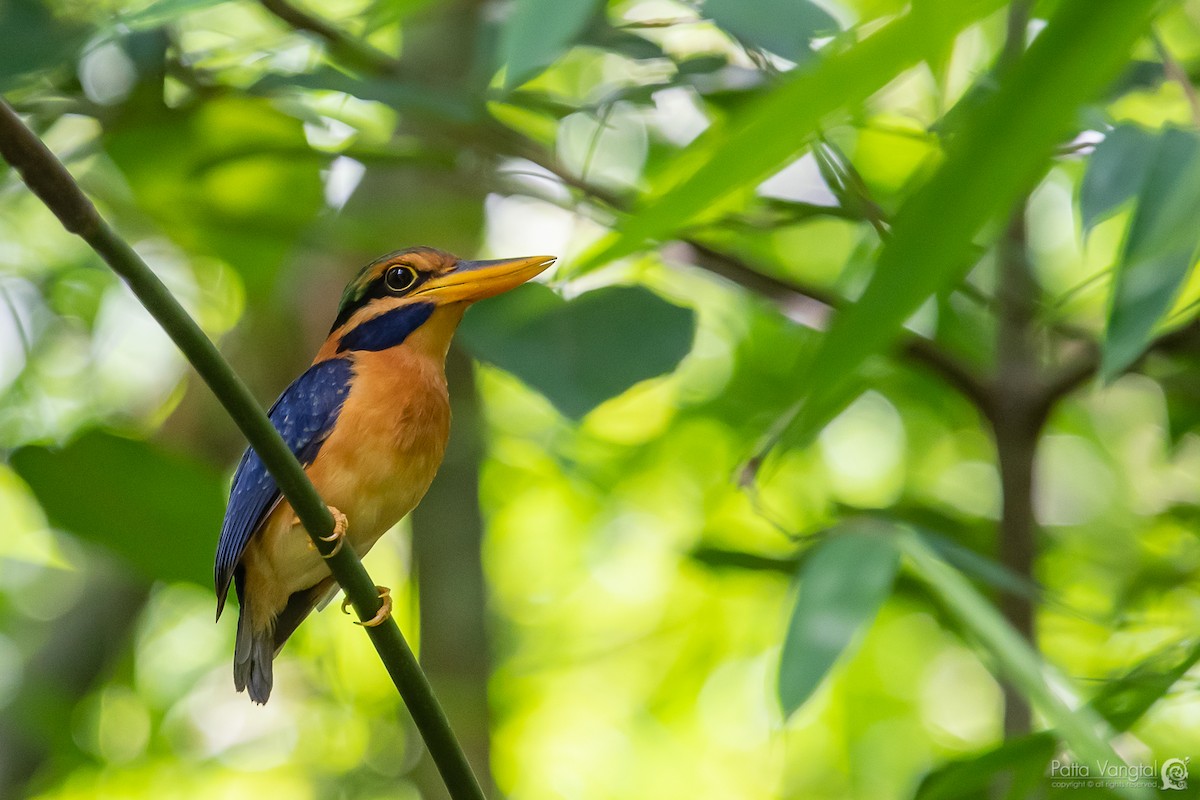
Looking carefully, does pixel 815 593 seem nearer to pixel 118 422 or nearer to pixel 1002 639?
pixel 1002 639

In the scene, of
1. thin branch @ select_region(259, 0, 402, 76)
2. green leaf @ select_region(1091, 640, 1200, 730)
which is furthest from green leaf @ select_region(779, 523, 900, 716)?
thin branch @ select_region(259, 0, 402, 76)

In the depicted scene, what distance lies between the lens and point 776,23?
278cm

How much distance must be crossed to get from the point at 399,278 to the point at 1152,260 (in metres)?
1.89

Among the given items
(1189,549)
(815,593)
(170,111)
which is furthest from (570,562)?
(815,593)

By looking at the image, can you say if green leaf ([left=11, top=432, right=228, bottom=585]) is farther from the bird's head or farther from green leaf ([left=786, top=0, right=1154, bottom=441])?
green leaf ([left=786, top=0, right=1154, bottom=441])

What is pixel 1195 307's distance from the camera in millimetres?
2645

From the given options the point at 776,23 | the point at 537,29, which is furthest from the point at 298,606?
the point at 537,29

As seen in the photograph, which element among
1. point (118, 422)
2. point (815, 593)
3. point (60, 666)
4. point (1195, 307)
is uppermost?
point (1195, 307)

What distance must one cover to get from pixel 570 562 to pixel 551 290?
3.93 m

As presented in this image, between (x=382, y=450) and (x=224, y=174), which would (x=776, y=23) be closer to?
(x=382, y=450)

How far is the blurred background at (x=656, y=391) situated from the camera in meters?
1.99

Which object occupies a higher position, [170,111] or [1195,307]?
[1195,307]

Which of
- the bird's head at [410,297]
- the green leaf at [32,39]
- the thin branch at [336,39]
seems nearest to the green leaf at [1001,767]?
the bird's head at [410,297]

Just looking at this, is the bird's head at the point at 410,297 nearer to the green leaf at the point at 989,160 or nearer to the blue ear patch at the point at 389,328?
the blue ear patch at the point at 389,328
